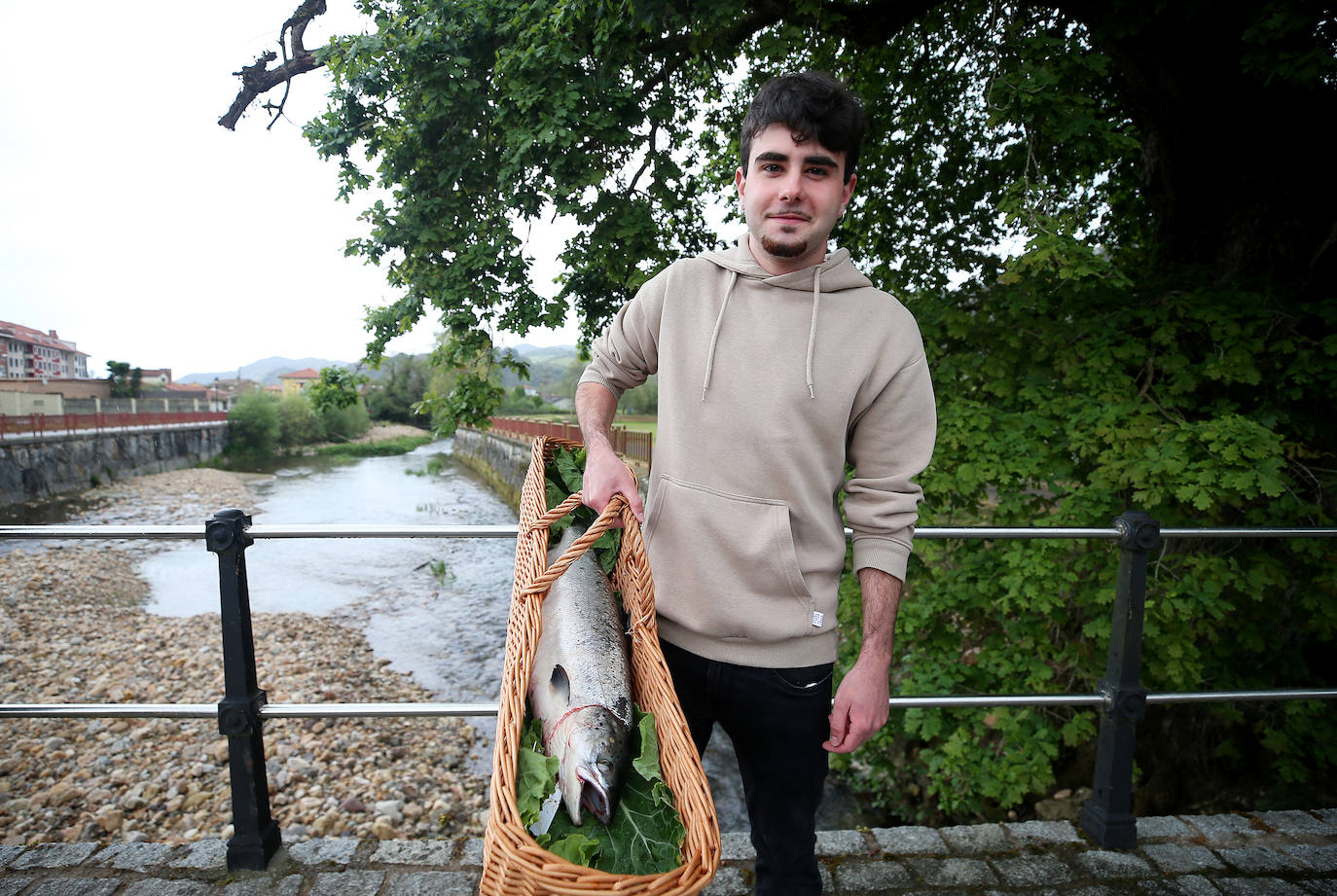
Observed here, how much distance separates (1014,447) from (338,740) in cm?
785

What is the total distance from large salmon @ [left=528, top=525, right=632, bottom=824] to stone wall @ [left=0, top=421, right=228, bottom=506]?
35.5m

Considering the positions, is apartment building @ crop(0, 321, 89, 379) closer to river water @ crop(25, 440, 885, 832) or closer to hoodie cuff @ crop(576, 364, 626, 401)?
river water @ crop(25, 440, 885, 832)

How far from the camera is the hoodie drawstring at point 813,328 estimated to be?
153 centimetres

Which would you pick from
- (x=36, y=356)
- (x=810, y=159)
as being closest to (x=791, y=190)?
(x=810, y=159)

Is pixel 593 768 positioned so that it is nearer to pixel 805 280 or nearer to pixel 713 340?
pixel 713 340

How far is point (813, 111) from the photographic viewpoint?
148 centimetres

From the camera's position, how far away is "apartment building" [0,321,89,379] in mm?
58938

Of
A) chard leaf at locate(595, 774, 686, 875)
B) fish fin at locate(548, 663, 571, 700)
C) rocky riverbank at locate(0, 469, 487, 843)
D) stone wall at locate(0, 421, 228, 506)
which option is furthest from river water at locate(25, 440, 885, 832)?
stone wall at locate(0, 421, 228, 506)

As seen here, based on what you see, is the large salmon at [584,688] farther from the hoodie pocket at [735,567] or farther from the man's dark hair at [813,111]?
the man's dark hair at [813,111]

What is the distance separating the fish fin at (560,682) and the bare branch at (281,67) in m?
6.98

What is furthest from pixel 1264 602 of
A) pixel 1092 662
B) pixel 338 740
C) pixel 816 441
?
pixel 338 740

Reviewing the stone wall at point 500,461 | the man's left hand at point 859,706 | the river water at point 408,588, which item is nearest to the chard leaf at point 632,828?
the man's left hand at point 859,706

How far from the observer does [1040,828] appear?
2.63 meters

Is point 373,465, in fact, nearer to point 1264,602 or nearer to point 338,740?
point 338,740
